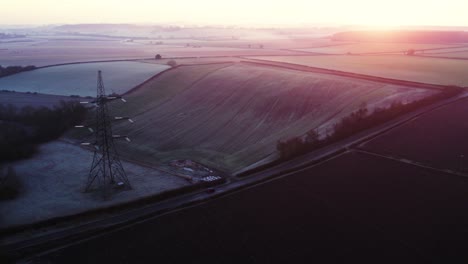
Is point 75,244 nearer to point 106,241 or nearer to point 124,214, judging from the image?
point 106,241

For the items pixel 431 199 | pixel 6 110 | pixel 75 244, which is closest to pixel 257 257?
pixel 75 244

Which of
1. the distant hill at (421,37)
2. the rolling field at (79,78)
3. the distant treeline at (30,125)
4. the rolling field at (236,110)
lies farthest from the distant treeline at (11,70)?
the distant hill at (421,37)

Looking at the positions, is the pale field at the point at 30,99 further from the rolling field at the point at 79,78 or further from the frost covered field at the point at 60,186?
the frost covered field at the point at 60,186

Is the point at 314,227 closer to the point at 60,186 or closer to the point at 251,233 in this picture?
the point at 251,233

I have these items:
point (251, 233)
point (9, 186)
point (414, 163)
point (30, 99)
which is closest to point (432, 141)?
point (414, 163)

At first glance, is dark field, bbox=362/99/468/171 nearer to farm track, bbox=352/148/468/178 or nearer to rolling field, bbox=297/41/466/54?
farm track, bbox=352/148/468/178

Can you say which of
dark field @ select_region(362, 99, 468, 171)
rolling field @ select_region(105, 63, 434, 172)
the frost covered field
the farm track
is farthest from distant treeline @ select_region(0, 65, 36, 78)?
dark field @ select_region(362, 99, 468, 171)
